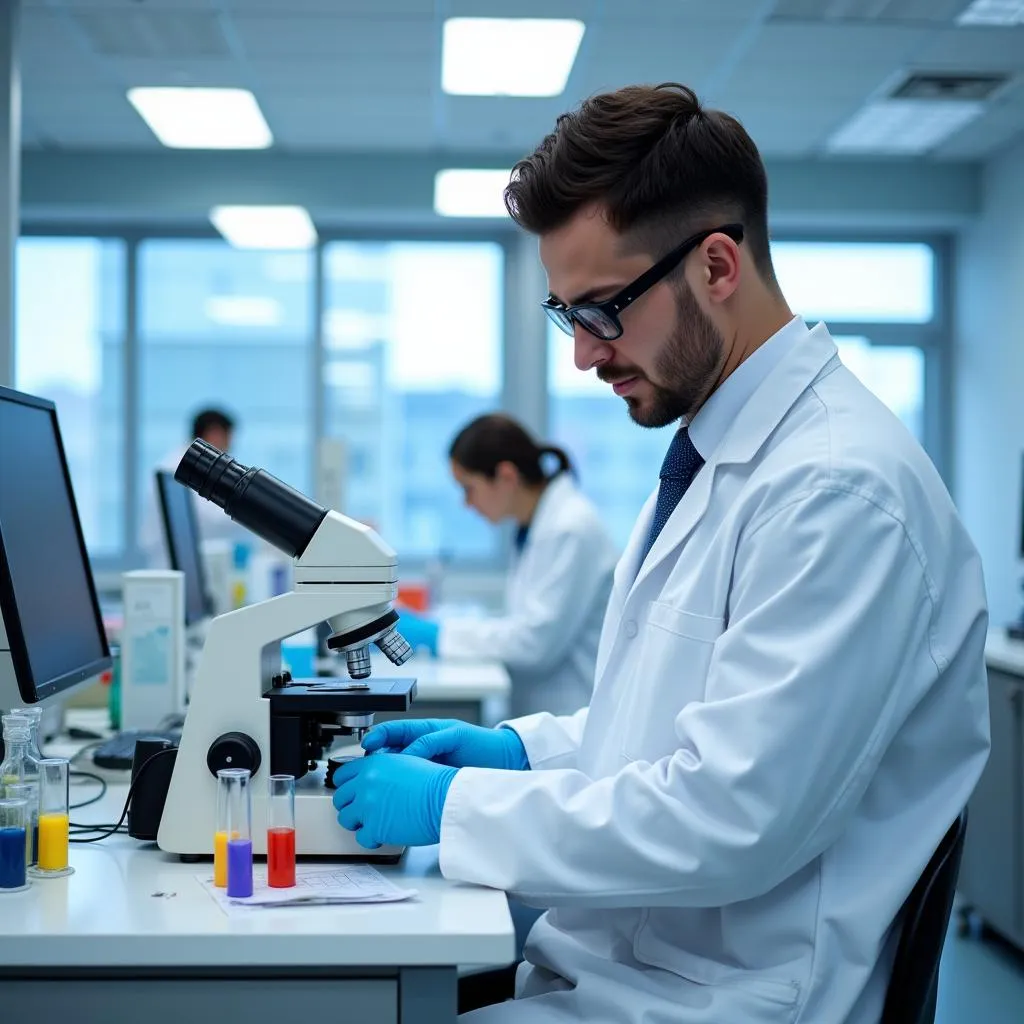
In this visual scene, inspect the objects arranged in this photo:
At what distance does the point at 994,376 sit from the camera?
5.34 m

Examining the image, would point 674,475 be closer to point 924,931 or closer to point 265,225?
point 924,931

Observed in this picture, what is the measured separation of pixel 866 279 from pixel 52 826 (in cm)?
558

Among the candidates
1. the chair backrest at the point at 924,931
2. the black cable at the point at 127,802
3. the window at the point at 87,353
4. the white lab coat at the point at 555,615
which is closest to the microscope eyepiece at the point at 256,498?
the black cable at the point at 127,802

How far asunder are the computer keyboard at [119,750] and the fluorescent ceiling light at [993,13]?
11.4 ft

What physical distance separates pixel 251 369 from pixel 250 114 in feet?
5.01

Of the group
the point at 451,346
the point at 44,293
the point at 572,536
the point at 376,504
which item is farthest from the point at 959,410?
the point at 44,293

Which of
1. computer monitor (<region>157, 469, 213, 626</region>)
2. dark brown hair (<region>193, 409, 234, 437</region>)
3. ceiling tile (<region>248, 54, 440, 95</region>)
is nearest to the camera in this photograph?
computer monitor (<region>157, 469, 213, 626</region>)

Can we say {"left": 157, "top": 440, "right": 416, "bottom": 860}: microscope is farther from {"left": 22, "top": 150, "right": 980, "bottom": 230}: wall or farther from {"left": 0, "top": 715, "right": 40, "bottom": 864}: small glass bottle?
{"left": 22, "top": 150, "right": 980, "bottom": 230}: wall

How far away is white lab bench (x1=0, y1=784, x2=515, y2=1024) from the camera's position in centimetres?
92

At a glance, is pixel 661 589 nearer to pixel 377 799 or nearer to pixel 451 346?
pixel 377 799

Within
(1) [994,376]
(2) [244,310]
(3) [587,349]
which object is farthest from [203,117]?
(3) [587,349]

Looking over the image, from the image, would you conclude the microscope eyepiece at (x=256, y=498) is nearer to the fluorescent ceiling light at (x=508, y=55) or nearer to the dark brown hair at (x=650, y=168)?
the dark brown hair at (x=650, y=168)

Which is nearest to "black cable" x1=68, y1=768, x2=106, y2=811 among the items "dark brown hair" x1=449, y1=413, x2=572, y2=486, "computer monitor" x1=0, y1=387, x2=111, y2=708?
"computer monitor" x1=0, y1=387, x2=111, y2=708

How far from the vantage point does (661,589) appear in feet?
3.78
